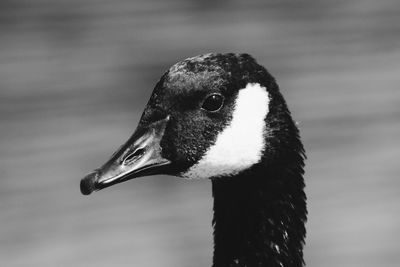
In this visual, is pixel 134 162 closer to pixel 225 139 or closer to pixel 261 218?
pixel 225 139

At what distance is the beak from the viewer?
2.43 metres

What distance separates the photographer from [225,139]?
2605mm

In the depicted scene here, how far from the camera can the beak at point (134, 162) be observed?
95.7 inches

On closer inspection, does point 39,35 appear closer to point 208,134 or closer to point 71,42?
point 71,42

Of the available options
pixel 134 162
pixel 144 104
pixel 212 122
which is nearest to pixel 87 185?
pixel 134 162

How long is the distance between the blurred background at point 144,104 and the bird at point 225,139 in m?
2.01

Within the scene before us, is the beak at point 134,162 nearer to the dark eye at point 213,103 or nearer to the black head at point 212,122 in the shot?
the black head at point 212,122

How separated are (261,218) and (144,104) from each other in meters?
2.06

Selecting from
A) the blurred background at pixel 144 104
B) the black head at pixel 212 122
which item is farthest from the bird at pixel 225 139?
the blurred background at pixel 144 104

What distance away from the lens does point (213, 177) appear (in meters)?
2.68

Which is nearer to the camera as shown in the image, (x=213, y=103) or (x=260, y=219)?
(x=213, y=103)

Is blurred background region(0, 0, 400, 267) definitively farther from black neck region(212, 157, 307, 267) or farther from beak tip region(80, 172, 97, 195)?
beak tip region(80, 172, 97, 195)

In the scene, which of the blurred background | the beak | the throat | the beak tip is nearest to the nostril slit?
the beak

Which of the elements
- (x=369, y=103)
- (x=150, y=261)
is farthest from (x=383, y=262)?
(x=150, y=261)
